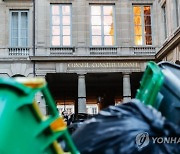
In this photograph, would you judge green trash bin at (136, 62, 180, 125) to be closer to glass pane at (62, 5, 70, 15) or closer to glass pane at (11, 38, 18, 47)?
glass pane at (11, 38, 18, 47)

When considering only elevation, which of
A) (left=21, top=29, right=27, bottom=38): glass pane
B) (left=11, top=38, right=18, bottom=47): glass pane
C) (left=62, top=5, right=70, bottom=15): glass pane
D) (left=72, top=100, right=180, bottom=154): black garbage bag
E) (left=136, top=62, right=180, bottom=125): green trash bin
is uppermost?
(left=62, top=5, right=70, bottom=15): glass pane

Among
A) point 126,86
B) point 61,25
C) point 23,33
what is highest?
point 61,25

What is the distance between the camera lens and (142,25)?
3300 cm

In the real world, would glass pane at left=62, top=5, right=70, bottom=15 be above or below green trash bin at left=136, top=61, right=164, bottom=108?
above

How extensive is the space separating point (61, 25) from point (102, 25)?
115 inches

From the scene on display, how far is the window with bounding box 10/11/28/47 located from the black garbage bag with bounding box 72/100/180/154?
92.7 feet

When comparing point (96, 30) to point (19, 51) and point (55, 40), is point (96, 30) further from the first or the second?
point (19, 51)

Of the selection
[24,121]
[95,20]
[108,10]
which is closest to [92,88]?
[95,20]

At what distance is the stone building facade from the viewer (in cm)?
3134

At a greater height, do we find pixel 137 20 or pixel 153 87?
pixel 137 20

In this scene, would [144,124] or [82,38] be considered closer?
[144,124]

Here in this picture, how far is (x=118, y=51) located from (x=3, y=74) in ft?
26.4

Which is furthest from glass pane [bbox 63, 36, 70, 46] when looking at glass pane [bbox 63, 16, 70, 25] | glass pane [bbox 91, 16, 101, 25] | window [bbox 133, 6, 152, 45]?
window [bbox 133, 6, 152, 45]

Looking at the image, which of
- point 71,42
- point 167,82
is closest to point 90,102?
point 71,42
